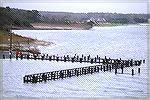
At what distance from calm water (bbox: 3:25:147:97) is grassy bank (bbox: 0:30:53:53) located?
7 cm

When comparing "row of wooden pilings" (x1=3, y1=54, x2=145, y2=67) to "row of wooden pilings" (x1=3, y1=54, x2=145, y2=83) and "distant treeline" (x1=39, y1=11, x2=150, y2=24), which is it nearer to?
"row of wooden pilings" (x1=3, y1=54, x2=145, y2=83)

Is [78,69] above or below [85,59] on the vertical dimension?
below

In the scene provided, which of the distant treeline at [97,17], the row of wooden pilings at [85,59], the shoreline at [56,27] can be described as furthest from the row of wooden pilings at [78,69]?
the distant treeline at [97,17]

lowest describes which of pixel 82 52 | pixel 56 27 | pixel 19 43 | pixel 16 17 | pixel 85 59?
pixel 85 59

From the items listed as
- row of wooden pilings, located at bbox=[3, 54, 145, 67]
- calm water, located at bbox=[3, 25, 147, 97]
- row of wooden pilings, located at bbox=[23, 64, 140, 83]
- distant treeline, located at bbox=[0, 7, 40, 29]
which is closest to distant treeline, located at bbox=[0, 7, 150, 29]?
distant treeline, located at bbox=[0, 7, 40, 29]

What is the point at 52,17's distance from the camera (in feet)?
21.2

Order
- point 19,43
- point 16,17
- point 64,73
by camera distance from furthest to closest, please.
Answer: point 64,73 < point 19,43 < point 16,17

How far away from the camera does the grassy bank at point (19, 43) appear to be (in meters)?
6.43

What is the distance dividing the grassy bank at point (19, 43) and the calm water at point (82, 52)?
70 mm

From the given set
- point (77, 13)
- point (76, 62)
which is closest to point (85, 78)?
point (76, 62)

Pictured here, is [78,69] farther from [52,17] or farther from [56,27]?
[52,17]

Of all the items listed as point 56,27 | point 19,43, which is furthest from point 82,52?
point 19,43

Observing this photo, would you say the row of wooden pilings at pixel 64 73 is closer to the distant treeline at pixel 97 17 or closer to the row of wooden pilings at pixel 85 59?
the row of wooden pilings at pixel 85 59

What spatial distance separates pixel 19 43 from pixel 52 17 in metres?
0.58
